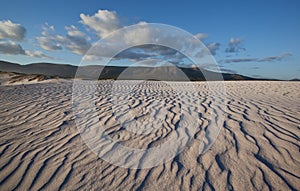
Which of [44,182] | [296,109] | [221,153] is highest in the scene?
[296,109]

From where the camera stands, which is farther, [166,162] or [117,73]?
[117,73]

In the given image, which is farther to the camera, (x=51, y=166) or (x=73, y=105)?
(x=73, y=105)

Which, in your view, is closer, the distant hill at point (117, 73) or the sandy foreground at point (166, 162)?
the sandy foreground at point (166, 162)

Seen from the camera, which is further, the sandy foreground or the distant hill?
the distant hill

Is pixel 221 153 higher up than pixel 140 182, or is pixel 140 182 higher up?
pixel 221 153

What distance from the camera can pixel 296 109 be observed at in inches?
181

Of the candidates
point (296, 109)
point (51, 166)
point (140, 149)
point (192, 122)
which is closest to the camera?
point (51, 166)

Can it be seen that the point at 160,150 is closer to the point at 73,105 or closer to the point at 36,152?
the point at 36,152

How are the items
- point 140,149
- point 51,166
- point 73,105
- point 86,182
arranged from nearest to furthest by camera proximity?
point 86,182 → point 51,166 → point 140,149 → point 73,105

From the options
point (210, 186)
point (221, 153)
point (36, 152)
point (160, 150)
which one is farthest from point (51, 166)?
point (221, 153)

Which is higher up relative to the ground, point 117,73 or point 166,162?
point 166,162

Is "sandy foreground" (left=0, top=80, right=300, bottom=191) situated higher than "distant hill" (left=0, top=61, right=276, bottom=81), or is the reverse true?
"sandy foreground" (left=0, top=80, right=300, bottom=191)

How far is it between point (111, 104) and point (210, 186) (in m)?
A: 4.31

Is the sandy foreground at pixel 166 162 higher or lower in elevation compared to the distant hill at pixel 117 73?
higher
